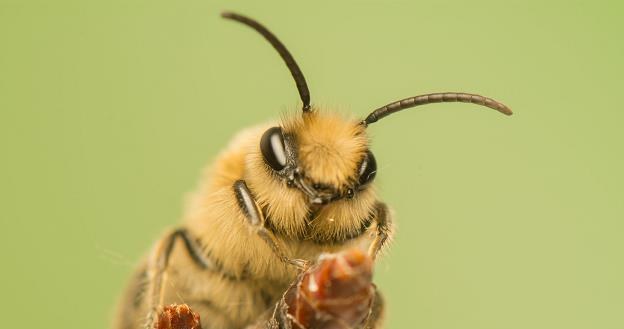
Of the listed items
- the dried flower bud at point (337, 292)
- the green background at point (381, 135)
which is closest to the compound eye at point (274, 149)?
the dried flower bud at point (337, 292)

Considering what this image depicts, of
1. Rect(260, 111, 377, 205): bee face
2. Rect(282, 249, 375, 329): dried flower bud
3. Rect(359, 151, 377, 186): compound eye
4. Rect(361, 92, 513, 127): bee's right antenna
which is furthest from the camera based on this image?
Rect(361, 92, 513, 127): bee's right antenna

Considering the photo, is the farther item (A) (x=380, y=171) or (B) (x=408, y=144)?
(B) (x=408, y=144)

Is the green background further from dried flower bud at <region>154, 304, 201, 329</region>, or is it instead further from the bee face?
dried flower bud at <region>154, 304, 201, 329</region>

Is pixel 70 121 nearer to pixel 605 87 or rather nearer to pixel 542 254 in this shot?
pixel 542 254

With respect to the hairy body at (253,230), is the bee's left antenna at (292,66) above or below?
above

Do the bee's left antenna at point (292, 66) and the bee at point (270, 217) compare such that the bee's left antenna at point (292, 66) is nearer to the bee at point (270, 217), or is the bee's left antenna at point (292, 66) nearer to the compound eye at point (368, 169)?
the bee at point (270, 217)

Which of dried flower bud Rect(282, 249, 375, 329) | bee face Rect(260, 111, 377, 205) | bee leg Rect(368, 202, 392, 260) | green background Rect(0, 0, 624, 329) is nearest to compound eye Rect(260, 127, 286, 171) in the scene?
bee face Rect(260, 111, 377, 205)

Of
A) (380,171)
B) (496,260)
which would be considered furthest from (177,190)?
(380,171)

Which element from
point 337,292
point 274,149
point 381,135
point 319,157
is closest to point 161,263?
point 274,149
